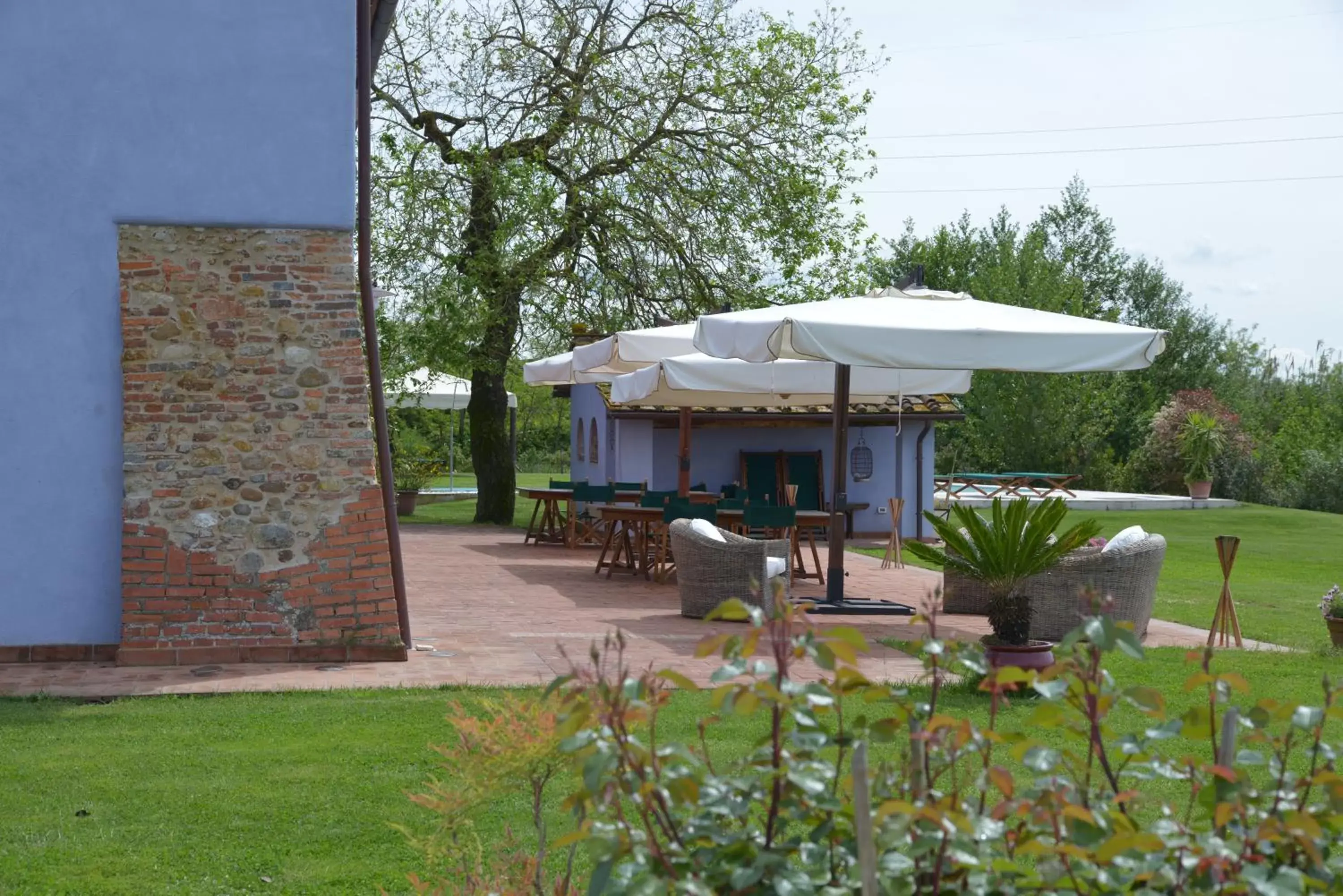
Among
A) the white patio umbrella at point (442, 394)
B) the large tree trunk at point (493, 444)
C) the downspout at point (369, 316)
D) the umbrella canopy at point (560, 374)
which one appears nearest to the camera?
the downspout at point (369, 316)

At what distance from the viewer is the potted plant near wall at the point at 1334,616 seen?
903 centimetres

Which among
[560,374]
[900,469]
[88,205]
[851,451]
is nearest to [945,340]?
[88,205]

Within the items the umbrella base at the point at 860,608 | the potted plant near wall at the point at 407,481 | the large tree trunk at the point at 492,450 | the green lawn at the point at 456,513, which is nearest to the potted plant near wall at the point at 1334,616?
the umbrella base at the point at 860,608

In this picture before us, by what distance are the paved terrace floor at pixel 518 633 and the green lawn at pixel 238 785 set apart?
16.4 inches

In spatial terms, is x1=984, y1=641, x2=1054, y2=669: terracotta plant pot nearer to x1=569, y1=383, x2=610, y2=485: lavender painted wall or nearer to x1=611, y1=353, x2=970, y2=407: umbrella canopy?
x1=611, y1=353, x2=970, y2=407: umbrella canopy

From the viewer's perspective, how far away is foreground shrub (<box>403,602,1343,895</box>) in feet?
6.03

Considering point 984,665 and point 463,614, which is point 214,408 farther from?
point 984,665

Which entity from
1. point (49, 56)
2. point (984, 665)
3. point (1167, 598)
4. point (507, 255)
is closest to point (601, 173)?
point (507, 255)

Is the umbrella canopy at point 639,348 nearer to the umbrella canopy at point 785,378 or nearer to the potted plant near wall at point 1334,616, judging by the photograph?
the umbrella canopy at point 785,378

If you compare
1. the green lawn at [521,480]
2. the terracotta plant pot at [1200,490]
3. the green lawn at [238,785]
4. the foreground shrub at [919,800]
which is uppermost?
the foreground shrub at [919,800]

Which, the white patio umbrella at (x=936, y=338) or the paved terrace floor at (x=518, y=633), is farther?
the white patio umbrella at (x=936, y=338)

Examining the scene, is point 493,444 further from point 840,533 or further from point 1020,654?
point 1020,654

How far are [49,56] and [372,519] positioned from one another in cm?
338

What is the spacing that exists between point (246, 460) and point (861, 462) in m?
13.0
